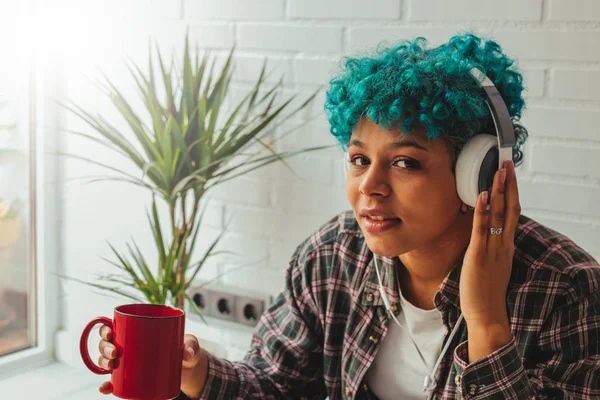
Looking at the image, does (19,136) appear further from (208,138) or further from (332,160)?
(332,160)

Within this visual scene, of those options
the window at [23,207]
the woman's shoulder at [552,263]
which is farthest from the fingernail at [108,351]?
the window at [23,207]

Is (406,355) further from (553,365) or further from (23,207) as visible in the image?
(23,207)

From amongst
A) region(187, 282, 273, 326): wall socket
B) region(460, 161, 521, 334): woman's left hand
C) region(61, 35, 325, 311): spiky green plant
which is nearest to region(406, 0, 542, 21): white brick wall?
region(61, 35, 325, 311): spiky green plant

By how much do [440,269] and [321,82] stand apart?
0.77m

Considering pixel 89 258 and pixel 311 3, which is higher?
pixel 311 3

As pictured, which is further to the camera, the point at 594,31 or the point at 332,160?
the point at 332,160

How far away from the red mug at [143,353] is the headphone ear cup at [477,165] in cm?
48

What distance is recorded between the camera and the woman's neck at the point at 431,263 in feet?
4.54

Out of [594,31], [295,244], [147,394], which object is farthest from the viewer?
[295,244]

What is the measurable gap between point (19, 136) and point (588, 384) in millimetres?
1894

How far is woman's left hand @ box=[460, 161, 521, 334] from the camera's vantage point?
4.02 feet

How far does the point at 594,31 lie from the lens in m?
1.67

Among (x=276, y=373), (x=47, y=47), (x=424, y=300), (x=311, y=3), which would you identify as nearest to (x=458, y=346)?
(x=424, y=300)

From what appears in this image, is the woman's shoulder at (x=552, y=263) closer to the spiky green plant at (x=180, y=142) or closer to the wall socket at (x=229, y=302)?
the spiky green plant at (x=180, y=142)
